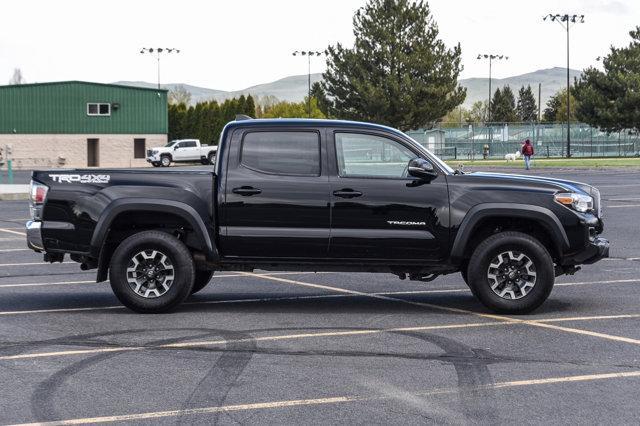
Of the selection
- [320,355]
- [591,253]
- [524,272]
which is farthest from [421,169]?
[320,355]

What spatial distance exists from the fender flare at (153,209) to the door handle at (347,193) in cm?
132

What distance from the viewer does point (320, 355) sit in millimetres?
8172

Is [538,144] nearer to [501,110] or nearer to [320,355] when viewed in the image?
[501,110]

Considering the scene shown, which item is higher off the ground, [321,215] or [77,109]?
[77,109]

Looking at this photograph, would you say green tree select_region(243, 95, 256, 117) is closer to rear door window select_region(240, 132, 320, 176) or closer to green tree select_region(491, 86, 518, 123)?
rear door window select_region(240, 132, 320, 176)

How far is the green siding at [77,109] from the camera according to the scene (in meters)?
80.0

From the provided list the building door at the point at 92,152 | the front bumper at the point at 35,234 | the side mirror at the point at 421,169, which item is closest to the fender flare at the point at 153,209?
the front bumper at the point at 35,234

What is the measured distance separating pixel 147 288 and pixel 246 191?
1356 mm

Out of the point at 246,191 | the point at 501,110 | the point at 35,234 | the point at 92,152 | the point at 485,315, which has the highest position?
the point at 501,110

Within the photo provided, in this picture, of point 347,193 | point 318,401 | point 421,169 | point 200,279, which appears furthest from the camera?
point 200,279

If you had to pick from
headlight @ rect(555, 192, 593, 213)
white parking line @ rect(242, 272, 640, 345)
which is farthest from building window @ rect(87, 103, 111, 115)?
headlight @ rect(555, 192, 593, 213)

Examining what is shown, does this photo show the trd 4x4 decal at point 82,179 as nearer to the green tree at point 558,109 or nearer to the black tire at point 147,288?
the black tire at point 147,288

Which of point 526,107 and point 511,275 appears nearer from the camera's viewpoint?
point 511,275

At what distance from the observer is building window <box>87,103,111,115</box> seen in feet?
272
